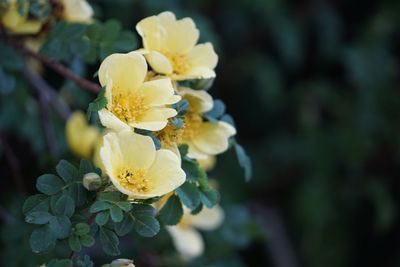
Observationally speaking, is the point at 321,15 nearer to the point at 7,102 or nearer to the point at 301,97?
the point at 301,97

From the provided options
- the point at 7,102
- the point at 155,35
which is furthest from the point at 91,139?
the point at 155,35

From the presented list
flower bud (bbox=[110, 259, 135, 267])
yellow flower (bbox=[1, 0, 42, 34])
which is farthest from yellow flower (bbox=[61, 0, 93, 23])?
flower bud (bbox=[110, 259, 135, 267])

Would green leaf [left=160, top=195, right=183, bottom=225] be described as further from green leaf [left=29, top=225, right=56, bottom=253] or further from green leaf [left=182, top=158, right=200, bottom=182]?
green leaf [left=29, top=225, right=56, bottom=253]

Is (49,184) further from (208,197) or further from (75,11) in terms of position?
(75,11)

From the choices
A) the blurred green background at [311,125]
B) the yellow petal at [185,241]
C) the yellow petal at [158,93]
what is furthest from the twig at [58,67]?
the blurred green background at [311,125]

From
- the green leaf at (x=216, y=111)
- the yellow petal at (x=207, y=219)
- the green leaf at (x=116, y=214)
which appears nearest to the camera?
the green leaf at (x=116, y=214)

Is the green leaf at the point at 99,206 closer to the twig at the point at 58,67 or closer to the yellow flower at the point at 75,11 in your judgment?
the twig at the point at 58,67
